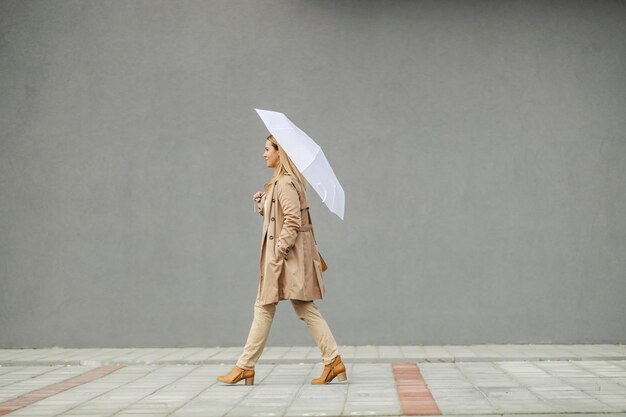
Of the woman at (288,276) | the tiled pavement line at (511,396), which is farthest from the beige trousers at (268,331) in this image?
the tiled pavement line at (511,396)

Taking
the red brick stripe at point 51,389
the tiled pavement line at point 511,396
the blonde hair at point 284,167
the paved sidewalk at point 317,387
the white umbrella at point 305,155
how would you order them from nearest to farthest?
1. the tiled pavement line at point 511,396
2. the paved sidewalk at point 317,387
3. the red brick stripe at point 51,389
4. the white umbrella at point 305,155
5. the blonde hair at point 284,167

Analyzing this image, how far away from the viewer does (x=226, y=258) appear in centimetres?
1001

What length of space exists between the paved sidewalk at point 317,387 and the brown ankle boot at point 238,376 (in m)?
0.06

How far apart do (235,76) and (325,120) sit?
1105 mm

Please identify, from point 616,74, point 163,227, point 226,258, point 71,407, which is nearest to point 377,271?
point 226,258

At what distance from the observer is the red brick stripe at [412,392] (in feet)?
19.8

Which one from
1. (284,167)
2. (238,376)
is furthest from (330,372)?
(284,167)

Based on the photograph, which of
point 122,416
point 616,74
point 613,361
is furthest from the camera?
point 616,74

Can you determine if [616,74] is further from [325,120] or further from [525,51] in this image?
[325,120]

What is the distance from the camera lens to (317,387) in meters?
7.19

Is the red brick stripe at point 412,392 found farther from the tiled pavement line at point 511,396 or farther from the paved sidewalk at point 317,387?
the tiled pavement line at point 511,396

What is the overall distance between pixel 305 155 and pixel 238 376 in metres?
1.83

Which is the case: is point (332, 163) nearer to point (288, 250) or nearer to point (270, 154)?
point (270, 154)

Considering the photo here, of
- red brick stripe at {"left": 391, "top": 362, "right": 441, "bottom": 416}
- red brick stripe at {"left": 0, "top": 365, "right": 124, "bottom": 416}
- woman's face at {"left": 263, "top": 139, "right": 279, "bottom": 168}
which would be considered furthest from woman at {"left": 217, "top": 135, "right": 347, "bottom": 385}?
red brick stripe at {"left": 0, "top": 365, "right": 124, "bottom": 416}
